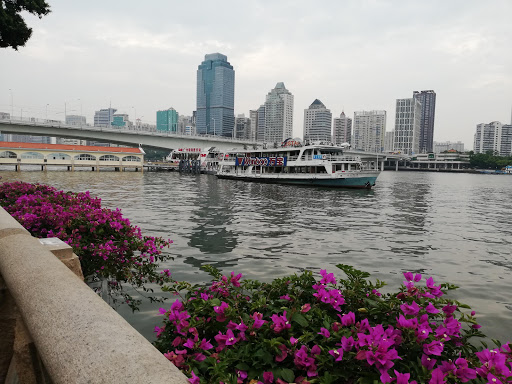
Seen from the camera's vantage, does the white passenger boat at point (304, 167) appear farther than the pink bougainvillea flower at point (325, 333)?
Yes

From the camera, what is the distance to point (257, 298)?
3197mm

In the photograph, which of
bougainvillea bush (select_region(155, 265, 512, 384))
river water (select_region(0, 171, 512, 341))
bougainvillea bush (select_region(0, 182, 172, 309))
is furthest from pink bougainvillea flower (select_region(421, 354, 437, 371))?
bougainvillea bush (select_region(0, 182, 172, 309))

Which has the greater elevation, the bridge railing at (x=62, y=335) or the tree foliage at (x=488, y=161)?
the tree foliage at (x=488, y=161)

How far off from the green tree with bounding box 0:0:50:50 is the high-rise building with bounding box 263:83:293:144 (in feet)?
557

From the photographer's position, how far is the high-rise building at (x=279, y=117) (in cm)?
18593

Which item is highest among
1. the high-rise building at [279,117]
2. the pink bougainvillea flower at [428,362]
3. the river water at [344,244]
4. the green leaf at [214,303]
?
the high-rise building at [279,117]

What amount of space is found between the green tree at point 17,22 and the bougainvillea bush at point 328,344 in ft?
58.2

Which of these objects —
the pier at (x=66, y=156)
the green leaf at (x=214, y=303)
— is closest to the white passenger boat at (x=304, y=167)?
the pier at (x=66, y=156)

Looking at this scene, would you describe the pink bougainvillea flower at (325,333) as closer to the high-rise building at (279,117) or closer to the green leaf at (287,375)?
the green leaf at (287,375)

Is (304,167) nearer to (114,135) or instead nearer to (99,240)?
(99,240)

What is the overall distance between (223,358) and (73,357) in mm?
961

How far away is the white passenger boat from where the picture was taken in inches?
1587

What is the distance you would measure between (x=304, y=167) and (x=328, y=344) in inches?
1720

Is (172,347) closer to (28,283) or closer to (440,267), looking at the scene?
(28,283)
